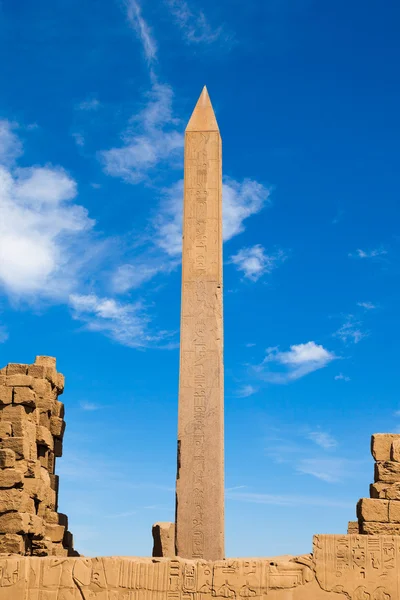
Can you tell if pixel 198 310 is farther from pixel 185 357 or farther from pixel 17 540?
pixel 17 540

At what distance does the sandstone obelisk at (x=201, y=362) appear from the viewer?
9977mm

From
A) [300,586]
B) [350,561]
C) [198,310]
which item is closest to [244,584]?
[300,586]

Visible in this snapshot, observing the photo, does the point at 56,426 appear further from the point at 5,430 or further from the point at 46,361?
the point at 5,430

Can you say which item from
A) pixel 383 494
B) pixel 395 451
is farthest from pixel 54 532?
pixel 395 451

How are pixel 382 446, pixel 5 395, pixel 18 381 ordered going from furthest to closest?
pixel 18 381 → pixel 5 395 → pixel 382 446

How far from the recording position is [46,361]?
456 inches

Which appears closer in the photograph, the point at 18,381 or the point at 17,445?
the point at 17,445

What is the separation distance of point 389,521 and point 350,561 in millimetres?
684

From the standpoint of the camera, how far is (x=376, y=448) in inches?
369

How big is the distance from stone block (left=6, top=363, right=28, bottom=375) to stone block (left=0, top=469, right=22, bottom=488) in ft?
4.94

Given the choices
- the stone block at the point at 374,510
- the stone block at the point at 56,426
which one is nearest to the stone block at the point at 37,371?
the stone block at the point at 56,426

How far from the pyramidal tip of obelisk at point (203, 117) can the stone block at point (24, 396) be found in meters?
4.19

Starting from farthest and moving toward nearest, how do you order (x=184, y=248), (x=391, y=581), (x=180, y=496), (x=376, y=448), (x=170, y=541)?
(x=170, y=541) → (x=184, y=248) → (x=180, y=496) → (x=376, y=448) → (x=391, y=581)

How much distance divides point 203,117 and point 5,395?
467 centimetres
